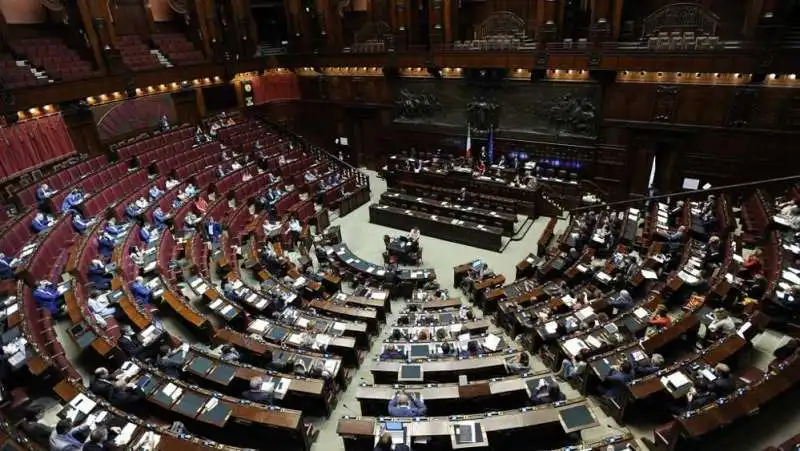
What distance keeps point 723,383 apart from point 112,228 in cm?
1329

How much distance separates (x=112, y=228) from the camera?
1141 centimetres

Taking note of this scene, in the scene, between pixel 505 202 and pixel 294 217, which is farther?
pixel 505 202

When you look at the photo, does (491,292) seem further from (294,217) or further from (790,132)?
(790,132)

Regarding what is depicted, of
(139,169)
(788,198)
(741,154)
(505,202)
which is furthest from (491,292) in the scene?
(139,169)

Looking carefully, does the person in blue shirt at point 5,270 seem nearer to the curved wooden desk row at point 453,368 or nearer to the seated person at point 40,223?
the seated person at point 40,223

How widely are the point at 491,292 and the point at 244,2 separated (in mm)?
17620

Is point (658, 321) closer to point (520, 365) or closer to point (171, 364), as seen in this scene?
point (520, 365)

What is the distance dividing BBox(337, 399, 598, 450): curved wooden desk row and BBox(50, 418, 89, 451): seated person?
3.36 metres

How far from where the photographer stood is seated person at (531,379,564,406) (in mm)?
6863

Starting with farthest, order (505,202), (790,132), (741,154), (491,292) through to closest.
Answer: (505,202)
(741,154)
(790,132)
(491,292)

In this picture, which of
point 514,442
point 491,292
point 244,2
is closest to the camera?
point 514,442

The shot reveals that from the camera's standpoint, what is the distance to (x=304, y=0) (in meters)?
20.3

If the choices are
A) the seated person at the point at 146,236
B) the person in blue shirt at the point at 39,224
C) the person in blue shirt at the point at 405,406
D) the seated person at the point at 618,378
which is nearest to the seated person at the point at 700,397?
the seated person at the point at 618,378

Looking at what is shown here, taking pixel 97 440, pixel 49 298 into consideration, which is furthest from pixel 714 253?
pixel 49 298
